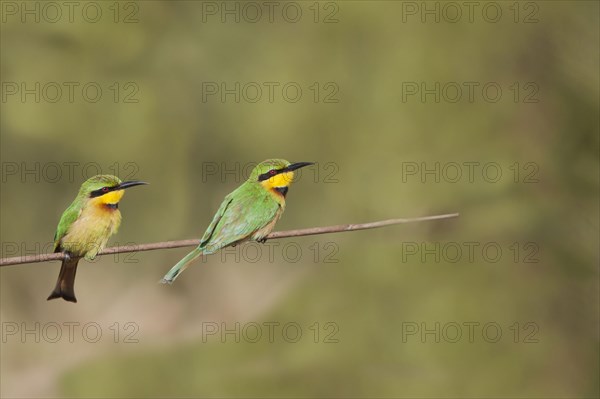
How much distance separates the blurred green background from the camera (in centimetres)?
700

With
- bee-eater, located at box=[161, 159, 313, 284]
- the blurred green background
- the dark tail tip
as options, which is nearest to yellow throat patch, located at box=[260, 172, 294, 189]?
bee-eater, located at box=[161, 159, 313, 284]

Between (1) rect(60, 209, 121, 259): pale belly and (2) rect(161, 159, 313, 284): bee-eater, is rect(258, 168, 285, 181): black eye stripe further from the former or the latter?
(1) rect(60, 209, 121, 259): pale belly

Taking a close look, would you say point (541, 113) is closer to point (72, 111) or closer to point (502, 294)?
point (502, 294)

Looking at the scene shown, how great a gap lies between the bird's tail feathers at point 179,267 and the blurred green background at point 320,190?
4.35 metres

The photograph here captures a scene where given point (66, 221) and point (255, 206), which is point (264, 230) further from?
point (66, 221)

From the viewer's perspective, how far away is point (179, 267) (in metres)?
2.67

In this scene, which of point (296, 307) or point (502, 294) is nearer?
point (502, 294)

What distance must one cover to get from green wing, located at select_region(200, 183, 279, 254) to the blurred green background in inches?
154

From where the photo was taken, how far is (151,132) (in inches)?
340

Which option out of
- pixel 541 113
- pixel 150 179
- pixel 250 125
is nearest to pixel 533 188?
pixel 541 113

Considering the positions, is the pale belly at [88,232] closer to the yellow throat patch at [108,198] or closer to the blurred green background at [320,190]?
the yellow throat patch at [108,198]

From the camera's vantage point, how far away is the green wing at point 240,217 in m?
2.92

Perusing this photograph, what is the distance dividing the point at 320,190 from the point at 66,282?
5312mm

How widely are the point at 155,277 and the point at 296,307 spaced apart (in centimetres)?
162
